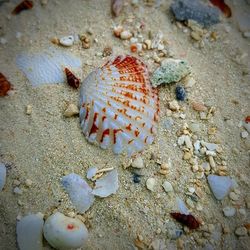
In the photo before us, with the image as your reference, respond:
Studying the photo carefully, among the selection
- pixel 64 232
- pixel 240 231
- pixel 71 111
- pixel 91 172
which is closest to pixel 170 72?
pixel 71 111

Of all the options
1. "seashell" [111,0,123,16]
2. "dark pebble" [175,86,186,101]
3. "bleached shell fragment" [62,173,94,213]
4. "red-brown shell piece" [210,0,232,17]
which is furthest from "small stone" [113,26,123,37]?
"bleached shell fragment" [62,173,94,213]

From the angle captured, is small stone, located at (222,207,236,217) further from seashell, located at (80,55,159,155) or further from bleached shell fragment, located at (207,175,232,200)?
seashell, located at (80,55,159,155)

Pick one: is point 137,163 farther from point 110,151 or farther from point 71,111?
point 71,111

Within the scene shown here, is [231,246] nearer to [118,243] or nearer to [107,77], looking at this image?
[118,243]

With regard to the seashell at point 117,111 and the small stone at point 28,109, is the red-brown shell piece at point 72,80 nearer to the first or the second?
the seashell at point 117,111

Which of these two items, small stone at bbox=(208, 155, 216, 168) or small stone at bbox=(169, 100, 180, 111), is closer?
small stone at bbox=(208, 155, 216, 168)

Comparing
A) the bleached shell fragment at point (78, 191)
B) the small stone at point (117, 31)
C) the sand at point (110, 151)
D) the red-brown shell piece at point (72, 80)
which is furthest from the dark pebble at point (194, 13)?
the bleached shell fragment at point (78, 191)
